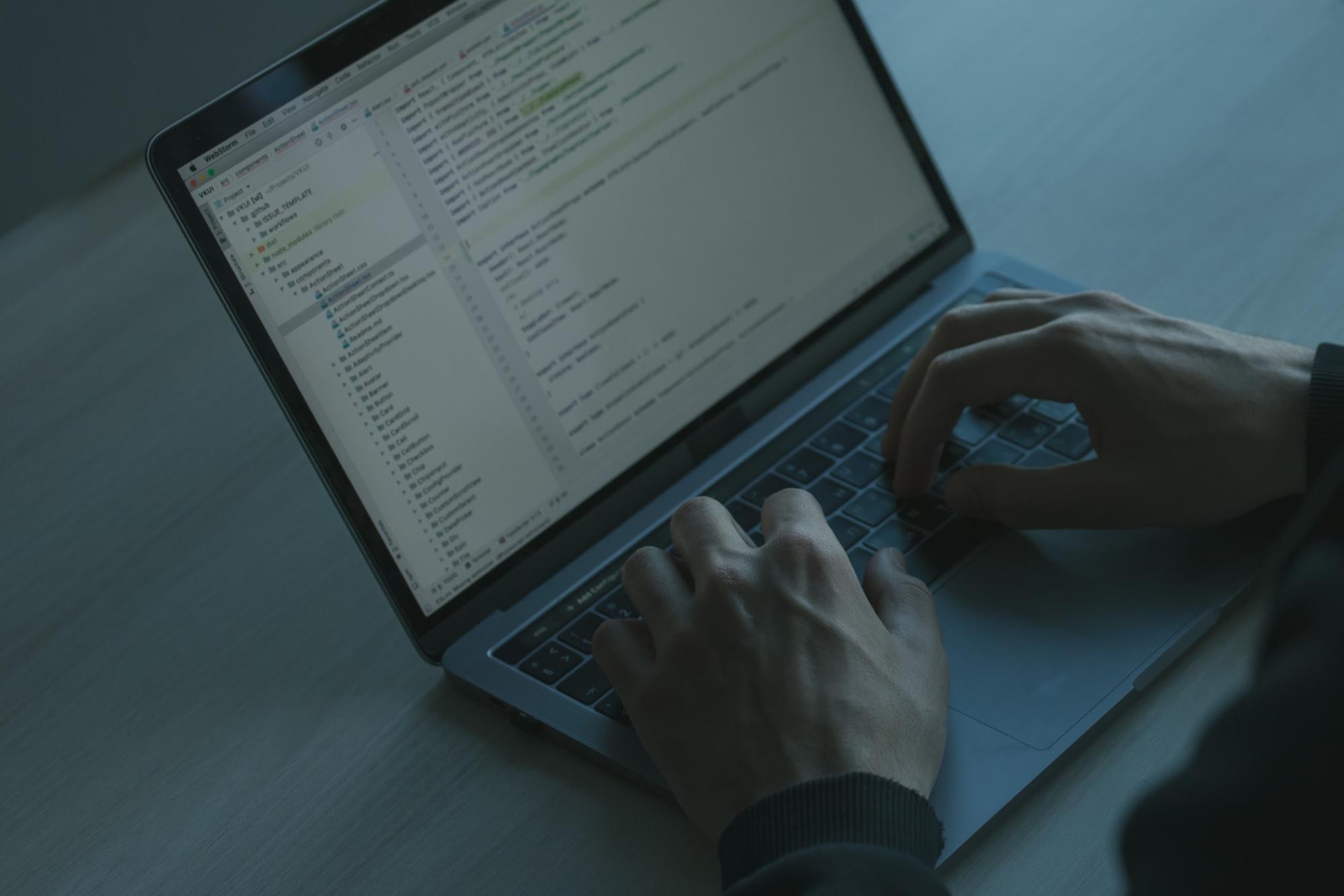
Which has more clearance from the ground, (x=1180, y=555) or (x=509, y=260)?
(x=509, y=260)

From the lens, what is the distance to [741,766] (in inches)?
23.6

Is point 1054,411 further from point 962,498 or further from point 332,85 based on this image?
point 332,85

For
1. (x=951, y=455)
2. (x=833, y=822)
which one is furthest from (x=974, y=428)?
(x=833, y=822)

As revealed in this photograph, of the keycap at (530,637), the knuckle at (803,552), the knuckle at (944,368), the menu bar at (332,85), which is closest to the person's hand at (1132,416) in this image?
the knuckle at (944,368)

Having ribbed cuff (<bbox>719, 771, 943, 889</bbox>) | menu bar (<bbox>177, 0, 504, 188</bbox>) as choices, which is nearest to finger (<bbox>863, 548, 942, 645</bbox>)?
ribbed cuff (<bbox>719, 771, 943, 889</bbox>)

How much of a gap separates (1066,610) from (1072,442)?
135 mm

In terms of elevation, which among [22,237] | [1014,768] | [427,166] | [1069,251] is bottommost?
[1014,768]

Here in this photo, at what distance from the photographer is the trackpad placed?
25.6 inches

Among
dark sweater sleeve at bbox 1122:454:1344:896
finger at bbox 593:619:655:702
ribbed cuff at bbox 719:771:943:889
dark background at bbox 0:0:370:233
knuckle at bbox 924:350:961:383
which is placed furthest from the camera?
dark background at bbox 0:0:370:233

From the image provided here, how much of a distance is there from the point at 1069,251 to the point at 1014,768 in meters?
0.48

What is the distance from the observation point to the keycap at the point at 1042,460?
0.78 metres

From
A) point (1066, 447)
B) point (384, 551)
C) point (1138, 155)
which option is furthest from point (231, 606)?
point (1138, 155)

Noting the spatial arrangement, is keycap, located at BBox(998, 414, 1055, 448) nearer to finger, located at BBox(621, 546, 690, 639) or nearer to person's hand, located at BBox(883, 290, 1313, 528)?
person's hand, located at BBox(883, 290, 1313, 528)

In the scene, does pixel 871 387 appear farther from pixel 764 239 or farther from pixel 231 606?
pixel 231 606
